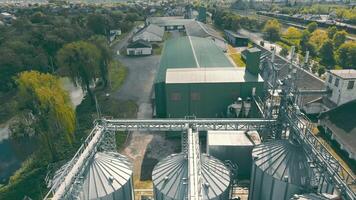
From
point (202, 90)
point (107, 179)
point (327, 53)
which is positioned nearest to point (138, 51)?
point (202, 90)

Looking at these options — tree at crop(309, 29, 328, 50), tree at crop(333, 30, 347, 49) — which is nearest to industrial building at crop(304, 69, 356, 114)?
tree at crop(333, 30, 347, 49)

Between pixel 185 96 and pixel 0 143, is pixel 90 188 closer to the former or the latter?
pixel 185 96

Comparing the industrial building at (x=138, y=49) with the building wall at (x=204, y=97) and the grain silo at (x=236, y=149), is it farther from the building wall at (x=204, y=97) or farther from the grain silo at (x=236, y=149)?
the grain silo at (x=236, y=149)

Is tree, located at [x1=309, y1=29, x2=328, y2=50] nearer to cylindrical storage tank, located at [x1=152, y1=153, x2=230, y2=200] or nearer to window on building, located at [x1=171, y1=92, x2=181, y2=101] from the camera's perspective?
window on building, located at [x1=171, y1=92, x2=181, y2=101]

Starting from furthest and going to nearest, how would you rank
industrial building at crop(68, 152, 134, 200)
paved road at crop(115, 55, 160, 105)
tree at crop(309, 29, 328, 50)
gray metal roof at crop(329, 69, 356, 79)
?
tree at crop(309, 29, 328, 50) → paved road at crop(115, 55, 160, 105) → gray metal roof at crop(329, 69, 356, 79) → industrial building at crop(68, 152, 134, 200)

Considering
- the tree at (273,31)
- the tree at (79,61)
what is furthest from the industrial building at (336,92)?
the tree at (273,31)

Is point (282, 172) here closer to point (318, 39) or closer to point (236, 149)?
point (236, 149)
